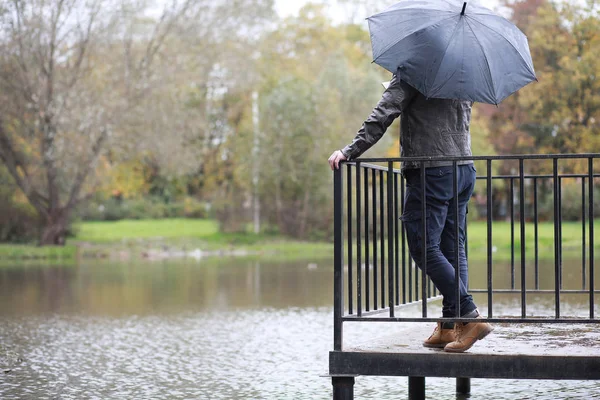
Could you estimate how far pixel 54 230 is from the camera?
32.1m

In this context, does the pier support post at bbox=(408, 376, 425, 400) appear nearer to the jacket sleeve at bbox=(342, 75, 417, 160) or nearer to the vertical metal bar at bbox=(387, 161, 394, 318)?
the vertical metal bar at bbox=(387, 161, 394, 318)

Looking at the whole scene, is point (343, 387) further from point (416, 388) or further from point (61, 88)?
point (61, 88)

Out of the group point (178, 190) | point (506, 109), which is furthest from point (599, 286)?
point (178, 190)

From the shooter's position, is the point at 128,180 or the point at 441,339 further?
the point at 128,180

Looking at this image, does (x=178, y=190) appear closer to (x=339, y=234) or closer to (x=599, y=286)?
(x=599, y=286)

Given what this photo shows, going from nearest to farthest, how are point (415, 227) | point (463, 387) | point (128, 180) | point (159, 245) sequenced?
point (415, 227) < point (463, 387) < point (159, 245) < point (128, 180)

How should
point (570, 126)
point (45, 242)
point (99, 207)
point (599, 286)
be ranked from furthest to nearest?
point (99, 207) < point (570, 126) < point (45, 242) < point (599, 286)

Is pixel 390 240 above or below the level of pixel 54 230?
above

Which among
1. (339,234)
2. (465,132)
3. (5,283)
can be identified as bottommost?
(5,283)

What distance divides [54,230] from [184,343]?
23701mm

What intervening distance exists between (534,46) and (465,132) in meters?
31.9

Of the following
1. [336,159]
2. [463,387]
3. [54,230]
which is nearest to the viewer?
Result: [336,159]

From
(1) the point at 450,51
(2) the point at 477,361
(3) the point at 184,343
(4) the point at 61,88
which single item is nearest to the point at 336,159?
(1) the point at 450,51

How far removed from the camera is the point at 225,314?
1221cm
